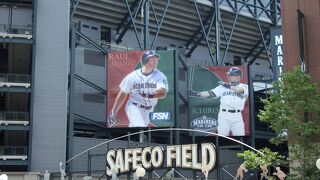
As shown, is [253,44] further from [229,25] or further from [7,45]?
[7,45]

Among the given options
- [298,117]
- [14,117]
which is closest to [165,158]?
[298,117]

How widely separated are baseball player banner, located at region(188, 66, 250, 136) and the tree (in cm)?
3510

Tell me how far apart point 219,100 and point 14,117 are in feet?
75.6

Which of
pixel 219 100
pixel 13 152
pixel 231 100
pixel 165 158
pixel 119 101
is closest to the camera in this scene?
pixel 165 158

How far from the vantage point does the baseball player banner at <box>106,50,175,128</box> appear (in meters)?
62.6

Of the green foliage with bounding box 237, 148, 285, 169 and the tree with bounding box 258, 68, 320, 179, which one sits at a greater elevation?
the tree with bounding box 258, 68, 320, 179

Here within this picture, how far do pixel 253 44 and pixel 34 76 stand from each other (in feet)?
113

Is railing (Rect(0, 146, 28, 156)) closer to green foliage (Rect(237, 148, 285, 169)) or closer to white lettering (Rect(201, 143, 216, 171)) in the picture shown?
white lettering (Rect(201, 143, 216, 171))

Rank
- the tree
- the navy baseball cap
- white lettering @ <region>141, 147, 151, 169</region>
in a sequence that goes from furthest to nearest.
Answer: the navy baseball cap
white lettering @ <region>141, 147, 151, 169</region>
the tree

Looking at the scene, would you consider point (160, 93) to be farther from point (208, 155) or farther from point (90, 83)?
point (208, 155)

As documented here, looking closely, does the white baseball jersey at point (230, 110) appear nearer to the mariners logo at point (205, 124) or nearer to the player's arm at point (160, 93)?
the mariners logo at point (205, 124)

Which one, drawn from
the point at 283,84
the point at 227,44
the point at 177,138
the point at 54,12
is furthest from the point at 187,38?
the point at 283,84

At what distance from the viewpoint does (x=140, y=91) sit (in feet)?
208

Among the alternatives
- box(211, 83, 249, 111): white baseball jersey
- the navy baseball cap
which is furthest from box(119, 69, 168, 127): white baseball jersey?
box(211, 83, 249, 111): white baseball jersey
